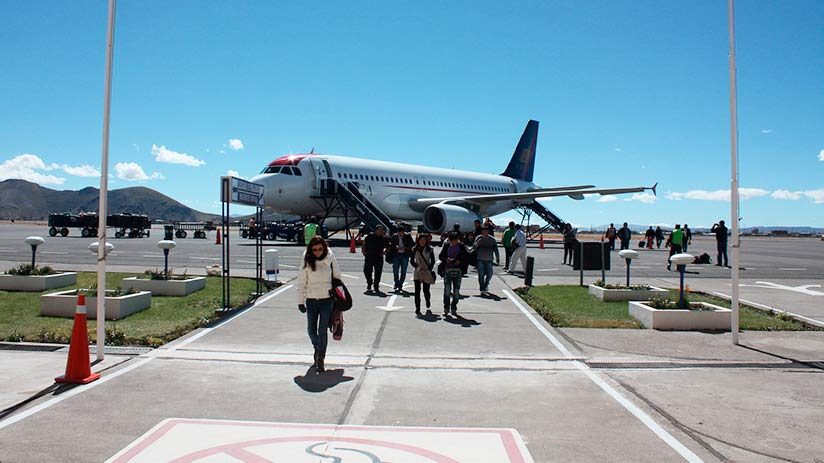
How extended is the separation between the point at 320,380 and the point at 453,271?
5.00 metres

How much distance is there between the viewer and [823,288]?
17.0 meters

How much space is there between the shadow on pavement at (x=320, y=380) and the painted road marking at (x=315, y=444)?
47.9 inches

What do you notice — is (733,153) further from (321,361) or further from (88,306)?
(88,306)

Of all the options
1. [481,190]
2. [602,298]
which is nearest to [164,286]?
[602,298]

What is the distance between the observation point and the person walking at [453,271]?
37.6 ft

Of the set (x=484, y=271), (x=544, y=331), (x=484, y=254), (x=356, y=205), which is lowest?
(x=544, y=331)

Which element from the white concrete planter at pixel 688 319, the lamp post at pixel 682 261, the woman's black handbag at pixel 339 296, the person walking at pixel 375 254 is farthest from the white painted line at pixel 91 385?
the lamp post at pixel 682 261

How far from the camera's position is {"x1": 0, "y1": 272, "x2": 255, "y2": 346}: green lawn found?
8.85 metres

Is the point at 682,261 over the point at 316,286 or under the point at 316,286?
over

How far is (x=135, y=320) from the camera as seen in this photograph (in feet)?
34.2

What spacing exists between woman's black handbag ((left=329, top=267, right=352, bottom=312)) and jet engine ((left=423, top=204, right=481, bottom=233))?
25327 mm

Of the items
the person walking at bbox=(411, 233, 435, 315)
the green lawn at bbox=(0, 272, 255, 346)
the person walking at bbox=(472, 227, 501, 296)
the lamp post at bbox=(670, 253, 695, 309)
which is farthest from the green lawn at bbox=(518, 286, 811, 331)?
the green lawn at bbox=(0, 272, 255, 346)

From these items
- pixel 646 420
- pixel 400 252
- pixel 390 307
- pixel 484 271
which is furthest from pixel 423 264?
pixel 646 420

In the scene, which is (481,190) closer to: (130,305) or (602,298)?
(602,298)
